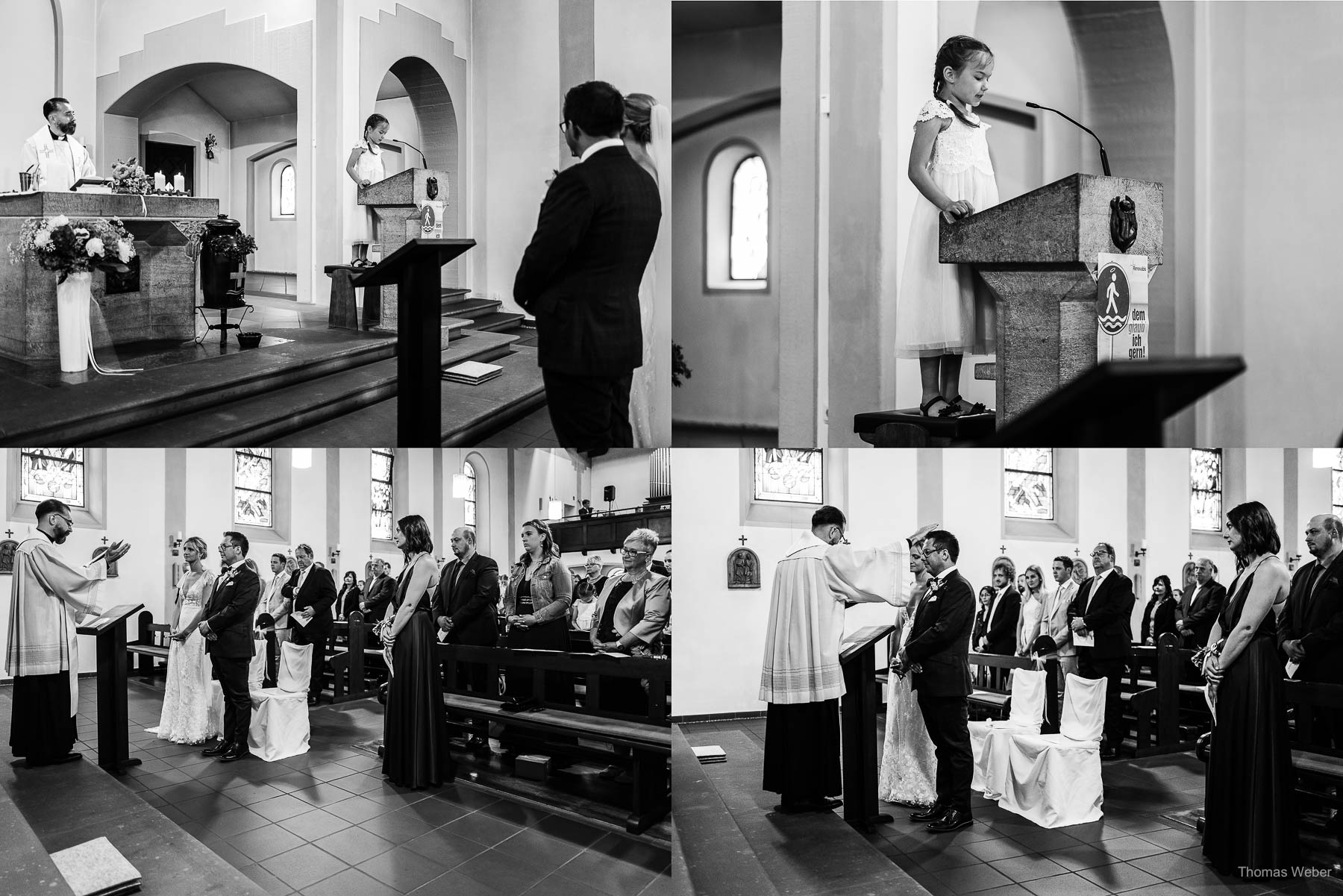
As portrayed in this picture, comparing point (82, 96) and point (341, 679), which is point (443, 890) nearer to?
point (341, 679)

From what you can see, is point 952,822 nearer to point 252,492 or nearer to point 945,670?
point 945,670

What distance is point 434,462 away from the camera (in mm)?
3346

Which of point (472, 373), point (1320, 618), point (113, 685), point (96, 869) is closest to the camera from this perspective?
point (96, 869)

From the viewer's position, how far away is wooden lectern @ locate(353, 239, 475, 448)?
112 inches

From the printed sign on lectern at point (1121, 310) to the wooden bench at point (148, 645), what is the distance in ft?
A: 10.4

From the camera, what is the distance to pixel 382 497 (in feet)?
10.8

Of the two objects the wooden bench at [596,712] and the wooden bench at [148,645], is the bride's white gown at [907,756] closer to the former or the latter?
the wooden bench at [596,712]

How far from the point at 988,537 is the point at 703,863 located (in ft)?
4.60

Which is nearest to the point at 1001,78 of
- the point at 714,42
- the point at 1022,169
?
the point at 1022,169

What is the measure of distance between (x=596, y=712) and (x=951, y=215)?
2148 mm

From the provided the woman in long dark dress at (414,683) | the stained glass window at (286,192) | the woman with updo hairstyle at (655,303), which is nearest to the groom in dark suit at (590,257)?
the woman in long dark dress at (414,683)

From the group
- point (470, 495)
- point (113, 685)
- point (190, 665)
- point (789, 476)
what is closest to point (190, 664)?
point (190, 665)

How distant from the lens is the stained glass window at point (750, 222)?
447 centimetres

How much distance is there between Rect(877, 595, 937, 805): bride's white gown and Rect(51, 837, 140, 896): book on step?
2.33m
